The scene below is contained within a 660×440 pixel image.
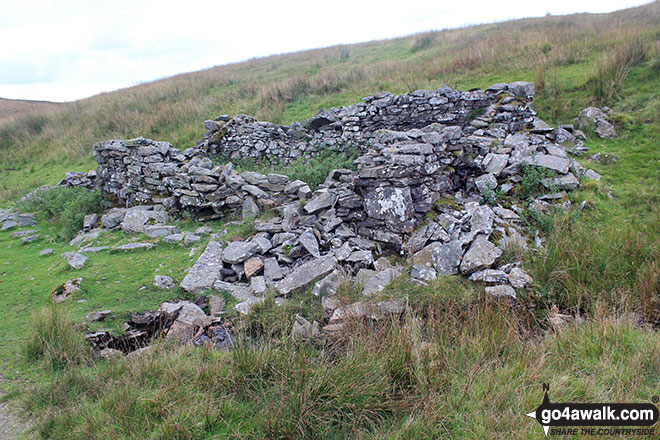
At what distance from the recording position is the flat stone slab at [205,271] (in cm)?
520

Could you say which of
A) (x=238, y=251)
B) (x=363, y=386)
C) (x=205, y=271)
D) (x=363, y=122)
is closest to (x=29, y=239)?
(x=205, y=271)

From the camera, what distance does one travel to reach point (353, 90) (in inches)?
559

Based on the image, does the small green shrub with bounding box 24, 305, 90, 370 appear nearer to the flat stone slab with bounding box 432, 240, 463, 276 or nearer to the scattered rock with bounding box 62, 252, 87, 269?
the scattered rock with bounding box 62, 252, 87, 269

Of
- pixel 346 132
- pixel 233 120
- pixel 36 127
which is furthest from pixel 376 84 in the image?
pixel 36 127

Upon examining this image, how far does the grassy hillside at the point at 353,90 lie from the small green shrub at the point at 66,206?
3985 millimetres

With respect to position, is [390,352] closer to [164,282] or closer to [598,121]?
[164,282]

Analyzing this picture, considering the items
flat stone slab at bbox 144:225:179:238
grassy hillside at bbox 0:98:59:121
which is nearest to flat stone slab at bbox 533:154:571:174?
flat stone slab at bbox 144:225:179:238

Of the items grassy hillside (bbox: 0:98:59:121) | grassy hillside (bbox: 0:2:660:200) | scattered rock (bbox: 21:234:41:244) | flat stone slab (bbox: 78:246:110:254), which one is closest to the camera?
flat stone slab (bbox: 78:246:110:254)

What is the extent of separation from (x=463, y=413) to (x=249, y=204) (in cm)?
567

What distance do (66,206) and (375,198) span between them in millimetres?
7885

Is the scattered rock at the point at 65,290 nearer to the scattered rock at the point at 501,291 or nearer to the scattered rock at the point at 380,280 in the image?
the scattered rock at the point at 380,280

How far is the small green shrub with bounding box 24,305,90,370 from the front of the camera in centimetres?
350

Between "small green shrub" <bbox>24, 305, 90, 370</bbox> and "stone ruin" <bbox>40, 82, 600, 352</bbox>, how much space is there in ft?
5.20

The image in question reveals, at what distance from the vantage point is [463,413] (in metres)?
2.48
